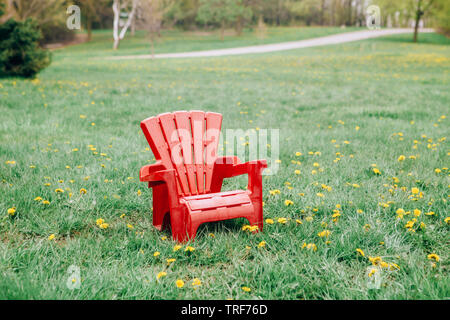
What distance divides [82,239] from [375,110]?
21.0 ft

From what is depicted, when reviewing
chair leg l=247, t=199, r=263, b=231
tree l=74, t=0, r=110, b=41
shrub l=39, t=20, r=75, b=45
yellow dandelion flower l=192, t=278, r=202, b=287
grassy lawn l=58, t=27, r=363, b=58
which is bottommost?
yellow dandelion flower l=192, t=278, r=202, b=287

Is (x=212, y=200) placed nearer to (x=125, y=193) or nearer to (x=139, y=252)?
(x=139, y=252)

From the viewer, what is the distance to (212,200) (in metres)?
2.52

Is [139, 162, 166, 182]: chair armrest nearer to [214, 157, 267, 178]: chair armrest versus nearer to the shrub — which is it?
[214, 157, 267, 178]: chair armrest

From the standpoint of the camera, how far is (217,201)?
2.52 metres

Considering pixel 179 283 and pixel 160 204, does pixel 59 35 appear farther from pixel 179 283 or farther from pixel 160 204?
pixel 179 283

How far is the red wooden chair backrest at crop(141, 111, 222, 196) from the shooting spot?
9.10 ft

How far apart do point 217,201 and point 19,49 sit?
10.1 m

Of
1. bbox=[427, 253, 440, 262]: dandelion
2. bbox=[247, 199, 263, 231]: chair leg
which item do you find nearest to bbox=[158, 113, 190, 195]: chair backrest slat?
bbox=[247, 199, 263, 231]: chair leg

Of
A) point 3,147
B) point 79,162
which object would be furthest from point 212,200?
point 3,147

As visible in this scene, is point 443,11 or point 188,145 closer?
point 188,145

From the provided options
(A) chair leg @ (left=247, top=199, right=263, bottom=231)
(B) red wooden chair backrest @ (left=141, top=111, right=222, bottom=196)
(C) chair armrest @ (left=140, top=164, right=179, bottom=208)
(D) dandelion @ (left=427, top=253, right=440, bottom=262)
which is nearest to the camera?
(D) dandelion @ (left=427, top=253, right=440, bottom=262)

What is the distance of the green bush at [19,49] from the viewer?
10.1m

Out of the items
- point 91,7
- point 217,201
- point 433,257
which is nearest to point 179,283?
point 217,201
